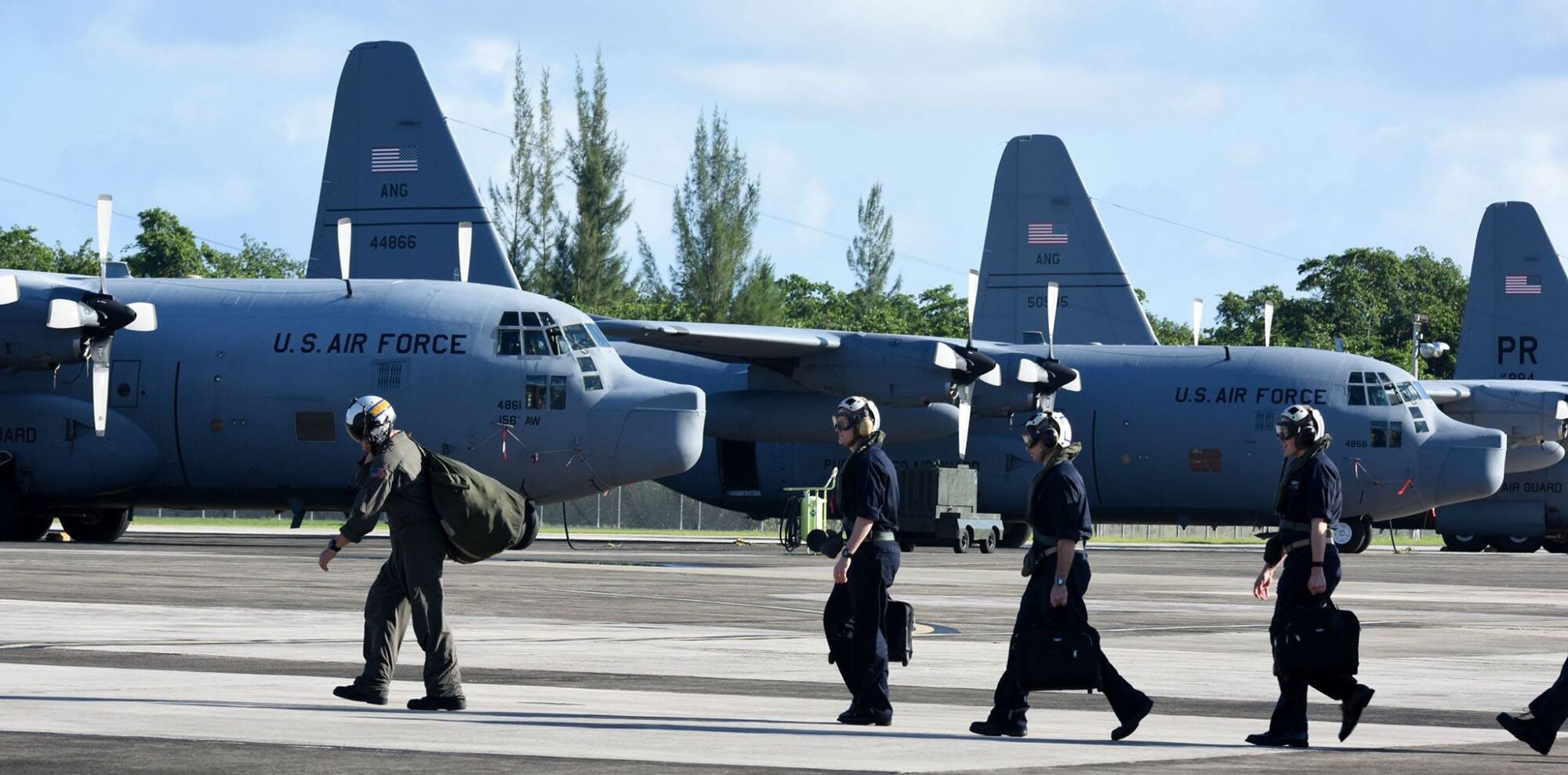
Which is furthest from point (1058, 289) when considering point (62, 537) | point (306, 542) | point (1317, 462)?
point (1317, 462)

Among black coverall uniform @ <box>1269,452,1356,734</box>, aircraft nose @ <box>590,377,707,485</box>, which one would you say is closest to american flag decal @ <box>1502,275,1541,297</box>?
aircraft nose @ <box>590,377,707,485</box>

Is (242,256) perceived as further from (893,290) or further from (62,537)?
(62,537)

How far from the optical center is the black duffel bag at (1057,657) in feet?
35.9

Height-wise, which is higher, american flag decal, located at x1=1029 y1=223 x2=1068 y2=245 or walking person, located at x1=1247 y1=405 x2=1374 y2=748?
american flag decal, located at x1=1029 y1=223 x2=1068 y2=245

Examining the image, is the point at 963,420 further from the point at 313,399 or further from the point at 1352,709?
the point at 1352,709

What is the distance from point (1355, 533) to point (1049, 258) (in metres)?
10.6

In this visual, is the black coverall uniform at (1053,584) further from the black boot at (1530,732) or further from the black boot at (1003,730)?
the black boot at (1530,732)

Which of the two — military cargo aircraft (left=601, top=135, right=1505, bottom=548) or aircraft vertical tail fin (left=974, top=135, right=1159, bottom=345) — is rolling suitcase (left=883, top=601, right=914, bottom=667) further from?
aircraft vertical tail fin (left=974, top=135, right=1159, bottom=345)

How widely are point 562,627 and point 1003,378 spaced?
70.0 feet

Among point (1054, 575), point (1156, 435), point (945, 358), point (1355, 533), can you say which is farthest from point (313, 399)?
point (1054, 575)

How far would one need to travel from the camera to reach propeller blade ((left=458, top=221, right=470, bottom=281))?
37062 millimetres

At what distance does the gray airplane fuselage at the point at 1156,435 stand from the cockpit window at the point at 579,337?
6.46 meters

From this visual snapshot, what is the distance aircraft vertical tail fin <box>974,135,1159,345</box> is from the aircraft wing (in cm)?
1239

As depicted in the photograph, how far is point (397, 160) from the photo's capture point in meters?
38.8
